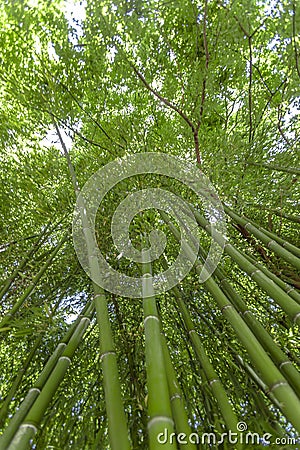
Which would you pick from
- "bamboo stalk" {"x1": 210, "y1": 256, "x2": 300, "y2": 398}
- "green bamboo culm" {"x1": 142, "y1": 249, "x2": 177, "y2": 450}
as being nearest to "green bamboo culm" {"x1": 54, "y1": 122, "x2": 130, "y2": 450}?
"green bamboo culm" {"x1": 142, "y1": 249, "x2": 177, "y2": 450}

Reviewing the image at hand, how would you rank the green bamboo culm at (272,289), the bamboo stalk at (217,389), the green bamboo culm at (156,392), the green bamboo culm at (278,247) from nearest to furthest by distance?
the green bamboo culm at (156,392)
the bamboo stalk at (217,389)
the green bamboo culm at (272,289)
the green bamboo culm at (278,247)

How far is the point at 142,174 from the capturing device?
2385mm

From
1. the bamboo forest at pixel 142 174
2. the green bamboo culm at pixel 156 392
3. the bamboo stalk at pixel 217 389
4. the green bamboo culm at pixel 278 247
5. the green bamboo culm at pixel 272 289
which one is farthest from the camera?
the bamboo forest at pixel 142 174

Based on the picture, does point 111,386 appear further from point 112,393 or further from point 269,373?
point 269,373

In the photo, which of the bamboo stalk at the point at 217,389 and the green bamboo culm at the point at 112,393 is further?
the bamboo stalk at the point at 217,389

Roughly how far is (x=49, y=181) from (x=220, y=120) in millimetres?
1579

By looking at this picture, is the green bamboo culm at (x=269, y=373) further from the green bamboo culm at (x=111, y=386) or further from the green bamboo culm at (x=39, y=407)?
the green bamboo culm at (x=39, y=407)

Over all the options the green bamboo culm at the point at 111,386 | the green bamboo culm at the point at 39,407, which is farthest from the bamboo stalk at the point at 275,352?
the green bamboo culm at the point at 39,407

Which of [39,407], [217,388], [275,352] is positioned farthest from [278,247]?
[39,407]

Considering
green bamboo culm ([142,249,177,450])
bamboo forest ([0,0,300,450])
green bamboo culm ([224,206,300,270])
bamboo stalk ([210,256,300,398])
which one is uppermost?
bamboo forest ([0,0,300,450])

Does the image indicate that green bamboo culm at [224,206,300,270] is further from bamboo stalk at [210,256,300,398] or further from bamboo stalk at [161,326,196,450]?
bamboo stalk at [161,326,196,450]

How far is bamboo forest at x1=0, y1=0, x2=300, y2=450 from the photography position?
6.06ft

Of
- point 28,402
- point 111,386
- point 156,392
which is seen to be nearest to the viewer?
point 156,392

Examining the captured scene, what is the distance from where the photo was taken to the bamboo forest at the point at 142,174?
1.85m
